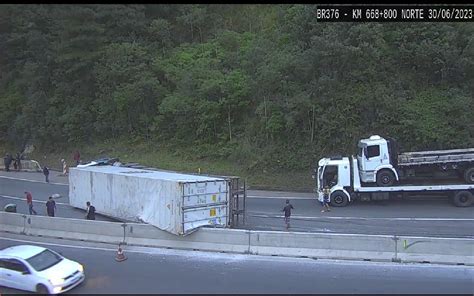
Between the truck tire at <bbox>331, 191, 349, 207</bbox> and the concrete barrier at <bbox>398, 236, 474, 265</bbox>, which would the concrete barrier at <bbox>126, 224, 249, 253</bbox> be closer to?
the concrete barrier at <bbox>398, 236, 474, 265</bbox>

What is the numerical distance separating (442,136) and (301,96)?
8.07 m

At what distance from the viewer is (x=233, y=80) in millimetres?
32344

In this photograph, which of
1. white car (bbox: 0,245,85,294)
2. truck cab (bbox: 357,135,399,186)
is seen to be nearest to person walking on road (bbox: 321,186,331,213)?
truck cab (bbox: 357,135,399,186)

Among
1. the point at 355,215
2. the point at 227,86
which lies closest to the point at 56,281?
the point at 355,215

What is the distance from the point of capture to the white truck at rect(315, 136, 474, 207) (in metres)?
22.0

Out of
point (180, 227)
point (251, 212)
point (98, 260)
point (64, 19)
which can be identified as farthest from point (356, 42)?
point (64, 19)

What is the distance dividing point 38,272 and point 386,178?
15862 mm

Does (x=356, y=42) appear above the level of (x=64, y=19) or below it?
below

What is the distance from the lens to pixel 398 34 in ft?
96.0

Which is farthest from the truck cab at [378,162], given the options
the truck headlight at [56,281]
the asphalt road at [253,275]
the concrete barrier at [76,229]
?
the truck headlight at [56,281]

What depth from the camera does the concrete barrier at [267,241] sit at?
14570mm

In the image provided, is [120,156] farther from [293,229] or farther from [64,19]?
[293,229]

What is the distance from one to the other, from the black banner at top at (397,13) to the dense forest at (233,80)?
637mm

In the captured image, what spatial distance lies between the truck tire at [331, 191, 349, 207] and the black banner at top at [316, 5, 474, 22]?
9.31 meters
